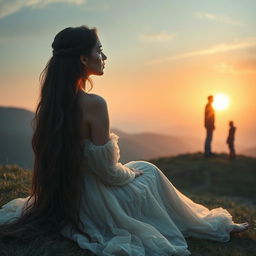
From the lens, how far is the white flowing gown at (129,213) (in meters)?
4.81

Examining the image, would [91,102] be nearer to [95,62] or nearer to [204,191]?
[95,62]

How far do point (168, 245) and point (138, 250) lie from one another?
38cm

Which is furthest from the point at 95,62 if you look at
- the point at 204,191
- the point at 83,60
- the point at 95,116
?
the point at 204,191

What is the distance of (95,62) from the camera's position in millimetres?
5016

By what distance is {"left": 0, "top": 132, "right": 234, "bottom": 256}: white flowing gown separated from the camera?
15.8 ft

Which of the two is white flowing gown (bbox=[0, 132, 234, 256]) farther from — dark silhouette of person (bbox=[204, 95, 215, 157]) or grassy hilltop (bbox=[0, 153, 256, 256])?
dark silhouette of person (bbox=[204, 95, 215, 157])

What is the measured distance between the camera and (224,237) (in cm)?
585

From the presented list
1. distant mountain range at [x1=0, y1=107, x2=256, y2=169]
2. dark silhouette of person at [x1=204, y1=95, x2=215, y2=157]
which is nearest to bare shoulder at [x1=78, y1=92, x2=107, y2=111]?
dark silhouette of person at [x1=204, y1=95, x2=215, y2=157]

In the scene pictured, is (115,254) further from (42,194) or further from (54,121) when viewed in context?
(54,121)

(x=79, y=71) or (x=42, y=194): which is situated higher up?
(x=79, y=71)

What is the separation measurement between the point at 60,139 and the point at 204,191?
1384 centimetres

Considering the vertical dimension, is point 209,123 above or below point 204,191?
above

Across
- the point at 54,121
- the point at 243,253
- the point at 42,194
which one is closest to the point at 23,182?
the point at 42,194

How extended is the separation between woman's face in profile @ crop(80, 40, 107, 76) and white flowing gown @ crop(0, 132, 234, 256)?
0.82 meters
